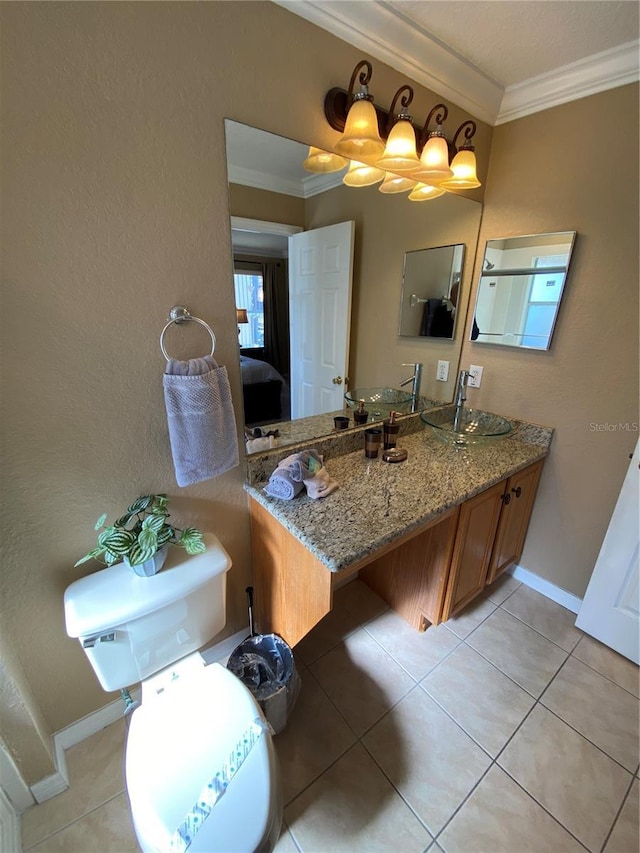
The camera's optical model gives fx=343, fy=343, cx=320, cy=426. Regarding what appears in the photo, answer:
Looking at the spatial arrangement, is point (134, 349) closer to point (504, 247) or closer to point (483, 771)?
point (504, 247)

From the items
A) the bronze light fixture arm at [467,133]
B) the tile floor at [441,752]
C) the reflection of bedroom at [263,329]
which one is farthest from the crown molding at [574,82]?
the tile floor at [441,752]

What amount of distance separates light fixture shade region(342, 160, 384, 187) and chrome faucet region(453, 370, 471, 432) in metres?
0.98

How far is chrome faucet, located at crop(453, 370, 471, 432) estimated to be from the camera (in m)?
1.80

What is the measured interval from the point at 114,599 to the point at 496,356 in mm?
1861

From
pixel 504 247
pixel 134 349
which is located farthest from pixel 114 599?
pixel 504 247

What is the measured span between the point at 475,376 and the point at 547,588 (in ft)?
3.92

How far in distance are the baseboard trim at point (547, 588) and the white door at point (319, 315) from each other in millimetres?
1427

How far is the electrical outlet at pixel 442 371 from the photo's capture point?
183 cm

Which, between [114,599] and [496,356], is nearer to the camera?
[114,599]

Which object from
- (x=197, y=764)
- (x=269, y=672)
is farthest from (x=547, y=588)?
(x=197, y=764)

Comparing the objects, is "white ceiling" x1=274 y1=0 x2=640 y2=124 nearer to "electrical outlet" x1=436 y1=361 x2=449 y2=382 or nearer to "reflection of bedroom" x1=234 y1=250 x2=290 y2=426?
"reflection of bedroom" x1=234 y1=250 x2=290 y2=426

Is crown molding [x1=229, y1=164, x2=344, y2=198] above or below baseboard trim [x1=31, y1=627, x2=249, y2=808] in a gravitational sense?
above

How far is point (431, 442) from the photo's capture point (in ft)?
5.52

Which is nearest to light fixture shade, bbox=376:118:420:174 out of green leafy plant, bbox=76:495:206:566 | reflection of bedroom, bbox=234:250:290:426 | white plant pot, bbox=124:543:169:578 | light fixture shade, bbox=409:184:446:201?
light fixture shade, bbox=409:184:446:201
